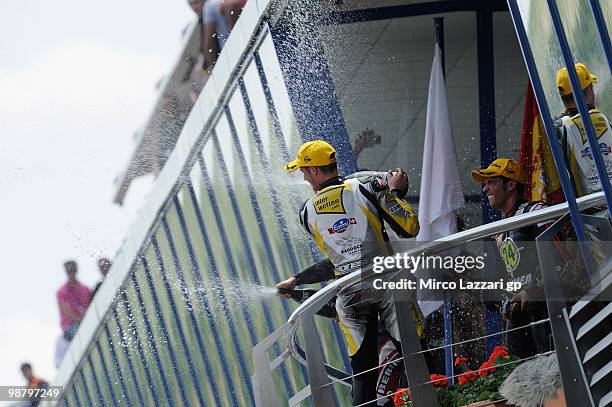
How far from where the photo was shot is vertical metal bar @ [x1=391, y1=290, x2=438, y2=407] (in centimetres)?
608

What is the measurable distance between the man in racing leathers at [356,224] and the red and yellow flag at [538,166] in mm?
790

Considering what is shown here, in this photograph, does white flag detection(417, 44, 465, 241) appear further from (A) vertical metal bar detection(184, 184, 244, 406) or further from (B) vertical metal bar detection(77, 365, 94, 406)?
(B) vertical metal bar detection(77, 365, 94, 406)

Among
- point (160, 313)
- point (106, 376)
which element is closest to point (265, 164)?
point (160, 313)

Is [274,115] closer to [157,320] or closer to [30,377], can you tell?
[157,320]

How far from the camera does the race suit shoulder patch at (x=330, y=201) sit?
24.8 ft

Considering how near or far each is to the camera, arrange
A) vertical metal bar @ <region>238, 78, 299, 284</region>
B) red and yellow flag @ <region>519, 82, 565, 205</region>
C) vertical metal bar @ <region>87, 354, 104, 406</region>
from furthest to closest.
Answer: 1. vertical metal bar @ <region>87, 354, 104, 406</region>
2. vertical metal bar @ <region>238, 78, 299, 284</region>
3. red and yellow flag @ <region>519, 82, 565, 205</region>

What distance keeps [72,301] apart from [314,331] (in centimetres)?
1029

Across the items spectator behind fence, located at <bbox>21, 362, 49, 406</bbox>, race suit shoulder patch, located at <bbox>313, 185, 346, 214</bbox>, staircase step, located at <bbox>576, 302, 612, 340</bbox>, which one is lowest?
staircase step, located at <bbox>576, 302, 612, 340</bbox>

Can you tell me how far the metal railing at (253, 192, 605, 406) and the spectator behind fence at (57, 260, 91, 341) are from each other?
7457mm

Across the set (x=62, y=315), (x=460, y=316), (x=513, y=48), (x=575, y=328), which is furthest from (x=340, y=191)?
(x=62, y=315)

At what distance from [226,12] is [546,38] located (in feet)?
13.6

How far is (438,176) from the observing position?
10672 millimetres

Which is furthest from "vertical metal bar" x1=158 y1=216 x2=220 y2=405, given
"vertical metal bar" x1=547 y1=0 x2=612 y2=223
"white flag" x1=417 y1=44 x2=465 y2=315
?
"vertical metal bar" x1=547 y1=0 x2=612 y2=223

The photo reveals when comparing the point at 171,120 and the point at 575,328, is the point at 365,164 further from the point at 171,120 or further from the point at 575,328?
the point at 575,328
